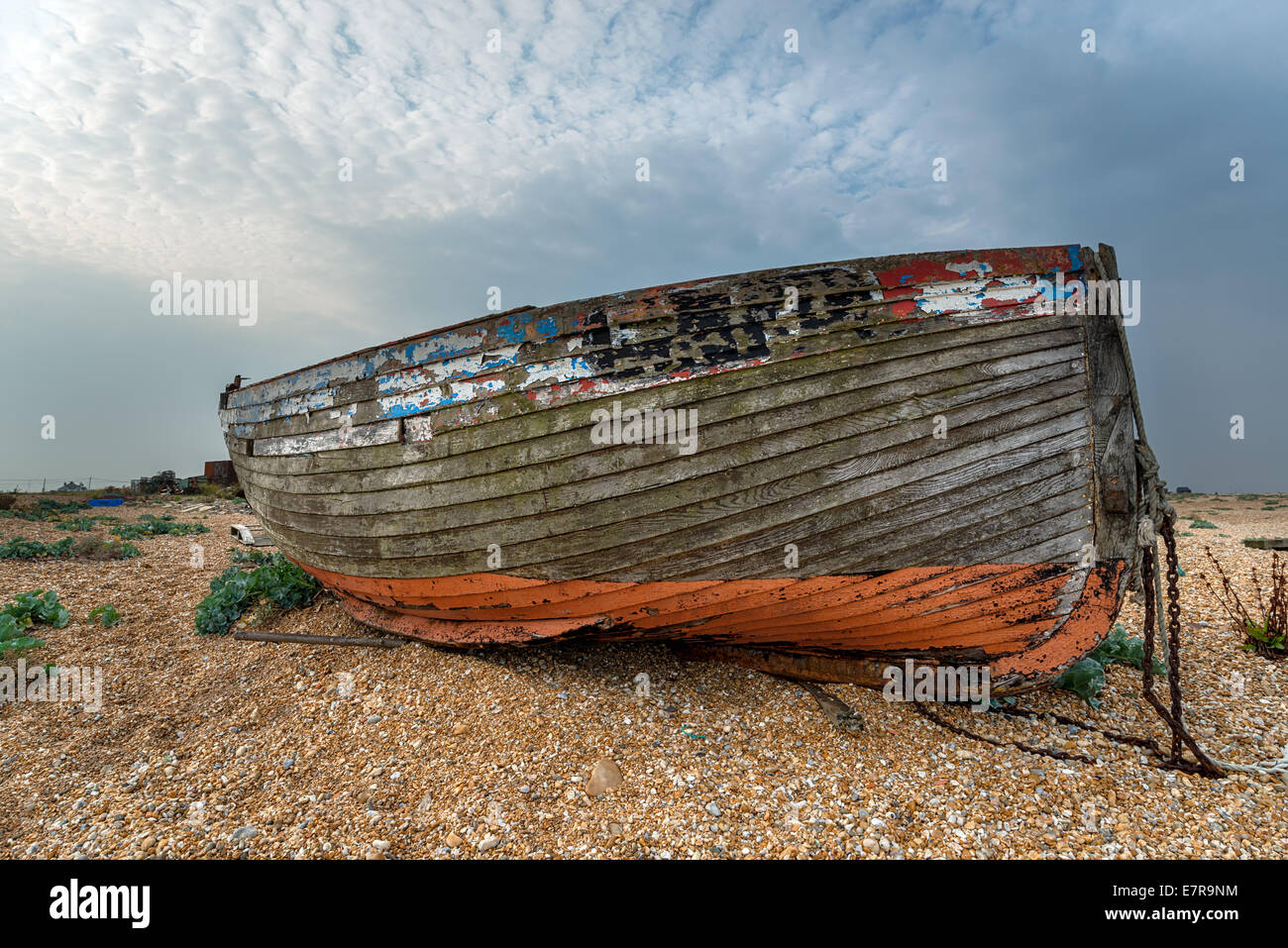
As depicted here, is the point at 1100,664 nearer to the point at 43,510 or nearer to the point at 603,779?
the point at 603,779

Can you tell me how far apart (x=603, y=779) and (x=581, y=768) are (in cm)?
16

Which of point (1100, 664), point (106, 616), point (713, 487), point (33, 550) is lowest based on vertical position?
point (1100, 664)

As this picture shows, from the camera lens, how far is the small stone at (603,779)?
10.4 ft

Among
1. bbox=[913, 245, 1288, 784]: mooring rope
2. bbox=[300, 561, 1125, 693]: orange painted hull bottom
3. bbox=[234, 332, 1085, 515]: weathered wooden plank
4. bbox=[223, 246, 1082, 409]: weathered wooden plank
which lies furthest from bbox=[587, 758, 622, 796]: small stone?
bbox=[223, 246, 1082, 409]: weathered wooden plank

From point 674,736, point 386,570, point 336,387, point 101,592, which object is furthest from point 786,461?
point 101,592

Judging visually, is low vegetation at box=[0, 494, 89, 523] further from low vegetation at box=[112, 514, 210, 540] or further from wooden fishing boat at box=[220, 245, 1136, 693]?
wooden fishing boat at box=[220, 245, 1136, 693]

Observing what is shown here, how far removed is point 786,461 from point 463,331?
2.12 metres

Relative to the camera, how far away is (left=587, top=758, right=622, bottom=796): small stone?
3176 mm

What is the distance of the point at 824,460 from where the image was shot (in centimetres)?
334

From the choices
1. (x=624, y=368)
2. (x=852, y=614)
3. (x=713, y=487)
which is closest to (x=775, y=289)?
(x=624, y=368)

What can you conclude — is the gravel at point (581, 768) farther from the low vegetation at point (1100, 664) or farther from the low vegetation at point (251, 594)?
the low vegetation at point (251, 594)

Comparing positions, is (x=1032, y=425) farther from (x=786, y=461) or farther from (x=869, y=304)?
(x=786, y=461)

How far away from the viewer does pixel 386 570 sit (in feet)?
14.5

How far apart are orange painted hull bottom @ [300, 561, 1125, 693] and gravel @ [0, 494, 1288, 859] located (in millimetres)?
392
